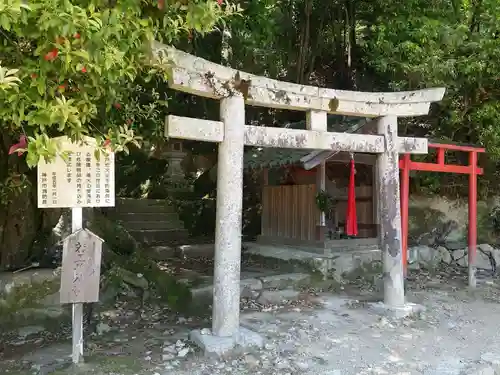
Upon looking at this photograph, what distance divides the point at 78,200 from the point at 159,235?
8984 millimetres

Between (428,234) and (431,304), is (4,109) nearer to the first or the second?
(431,304)

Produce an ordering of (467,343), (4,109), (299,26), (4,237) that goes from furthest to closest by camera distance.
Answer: (299,26)
(4,237)
(467,343)
(4,109)

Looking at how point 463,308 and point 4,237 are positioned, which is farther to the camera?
point 463,308

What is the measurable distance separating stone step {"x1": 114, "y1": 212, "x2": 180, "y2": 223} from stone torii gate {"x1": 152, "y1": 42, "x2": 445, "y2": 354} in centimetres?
848

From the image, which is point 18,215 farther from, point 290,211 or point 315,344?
point 290,211

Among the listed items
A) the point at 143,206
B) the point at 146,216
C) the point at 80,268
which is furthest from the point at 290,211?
the point at 80,268

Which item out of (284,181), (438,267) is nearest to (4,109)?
(284,181)

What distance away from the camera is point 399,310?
22.8 feet

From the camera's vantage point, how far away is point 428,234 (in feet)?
39.6

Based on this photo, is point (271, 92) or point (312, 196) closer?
point (271, 92)

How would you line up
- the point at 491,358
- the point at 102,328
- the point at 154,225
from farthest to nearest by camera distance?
the point at 154,225
the point at 102,328
the point at 491,358

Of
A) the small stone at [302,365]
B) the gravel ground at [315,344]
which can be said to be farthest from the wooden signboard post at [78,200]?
the small stone at [302,365]

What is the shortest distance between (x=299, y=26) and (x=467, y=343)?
871 cm

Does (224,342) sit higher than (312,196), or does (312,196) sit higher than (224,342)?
(312,196)
